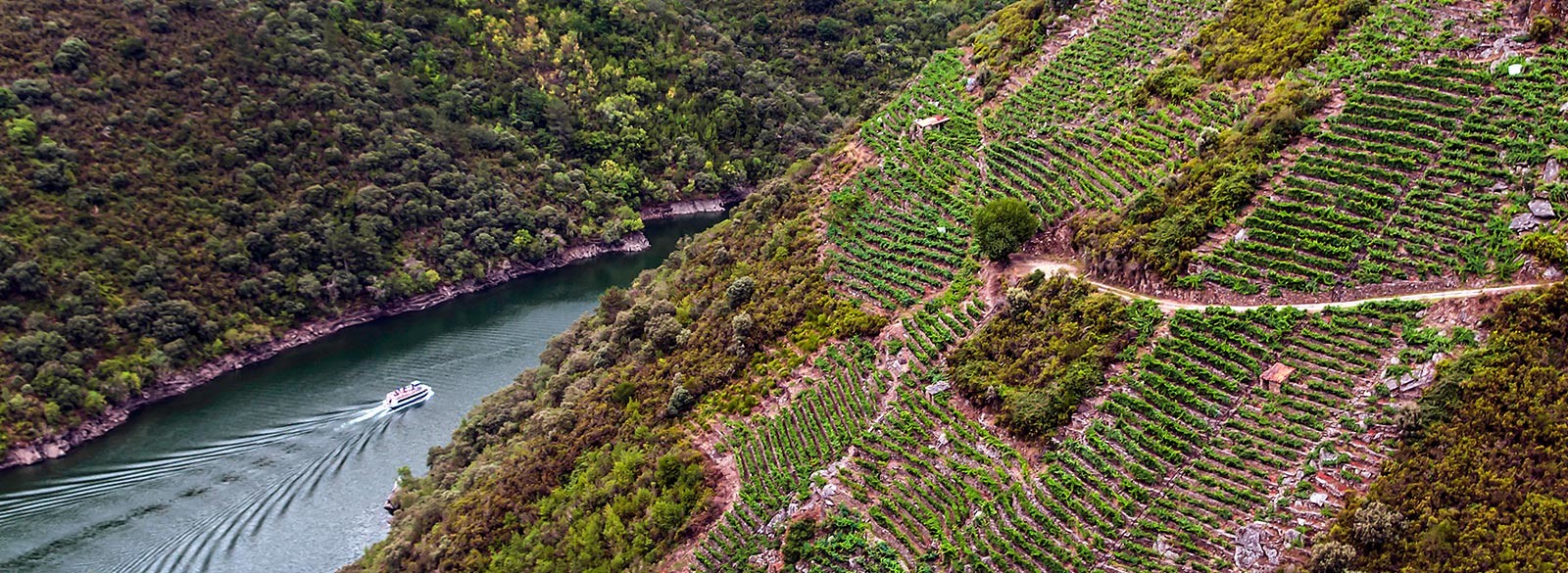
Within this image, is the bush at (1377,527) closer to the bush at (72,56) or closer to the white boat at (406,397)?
the white boat at (406,397)

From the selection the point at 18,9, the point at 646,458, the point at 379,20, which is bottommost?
the point at 646,458

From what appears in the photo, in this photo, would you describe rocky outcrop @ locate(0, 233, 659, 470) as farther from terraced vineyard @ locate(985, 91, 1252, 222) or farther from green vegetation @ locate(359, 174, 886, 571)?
terraced vineyard @ locate(985, 91, 1252, 222)

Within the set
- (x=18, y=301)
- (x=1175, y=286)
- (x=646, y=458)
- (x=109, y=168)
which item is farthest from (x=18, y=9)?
(x=1175, y=286)

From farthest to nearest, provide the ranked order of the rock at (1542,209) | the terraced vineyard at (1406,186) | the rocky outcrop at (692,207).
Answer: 1. the rocky outcrop at (692,207)
2. the terraced vineyard at (1406,186)
3. the rock at (1542,209)

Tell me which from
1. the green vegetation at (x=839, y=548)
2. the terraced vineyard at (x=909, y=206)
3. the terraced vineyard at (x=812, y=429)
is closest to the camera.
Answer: the green vegetation at (x=839, y=548)

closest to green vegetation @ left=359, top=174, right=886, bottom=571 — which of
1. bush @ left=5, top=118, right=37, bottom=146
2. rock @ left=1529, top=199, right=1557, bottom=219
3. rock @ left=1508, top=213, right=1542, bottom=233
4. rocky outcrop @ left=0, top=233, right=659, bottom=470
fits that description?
rock @ left=1508, top=213, right=1542, bottom=233

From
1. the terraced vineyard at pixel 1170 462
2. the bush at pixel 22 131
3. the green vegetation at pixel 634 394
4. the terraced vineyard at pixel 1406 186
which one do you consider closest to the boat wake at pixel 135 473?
the green vegetation at pixel 634 394

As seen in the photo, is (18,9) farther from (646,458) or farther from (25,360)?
(646,458)
